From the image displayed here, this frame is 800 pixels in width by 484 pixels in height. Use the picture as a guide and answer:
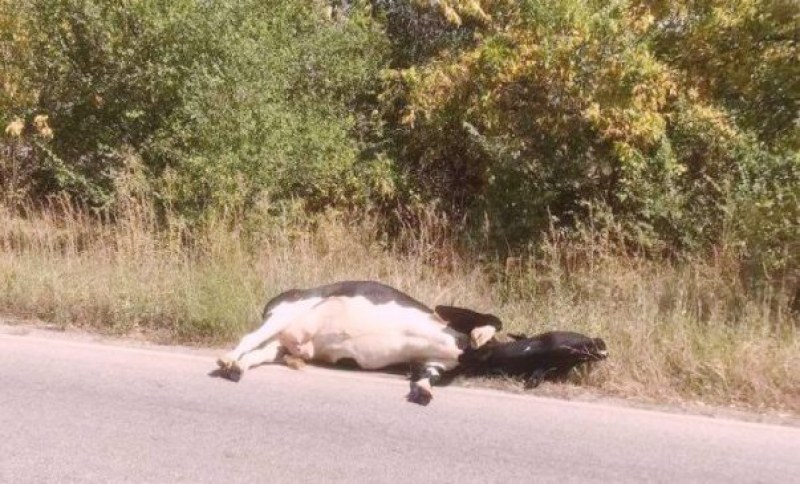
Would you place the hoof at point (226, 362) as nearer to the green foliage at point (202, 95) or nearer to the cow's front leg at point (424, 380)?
the cow's front leg at point (424, 380)

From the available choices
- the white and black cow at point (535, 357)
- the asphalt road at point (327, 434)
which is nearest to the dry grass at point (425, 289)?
the white and black cow at point (535, 357)

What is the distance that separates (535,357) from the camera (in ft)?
18.2

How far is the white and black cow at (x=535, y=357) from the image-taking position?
548 centimetres

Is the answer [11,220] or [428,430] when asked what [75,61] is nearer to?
[11,220]

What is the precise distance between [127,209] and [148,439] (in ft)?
18.3

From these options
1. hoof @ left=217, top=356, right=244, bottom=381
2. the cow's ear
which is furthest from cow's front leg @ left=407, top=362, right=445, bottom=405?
hoof @ left=217, top=356, right=244, bottom=381

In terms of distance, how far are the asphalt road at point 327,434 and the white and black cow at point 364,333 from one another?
15cm

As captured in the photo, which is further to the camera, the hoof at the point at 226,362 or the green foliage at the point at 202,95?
the green foliage at the point at 202,95

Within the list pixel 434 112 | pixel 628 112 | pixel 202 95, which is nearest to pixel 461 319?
pixel 628 112

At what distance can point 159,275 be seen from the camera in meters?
7.66

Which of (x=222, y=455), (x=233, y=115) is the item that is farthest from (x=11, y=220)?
(x=222, y=455)

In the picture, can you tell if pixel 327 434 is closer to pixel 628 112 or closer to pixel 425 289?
pixel 425 289

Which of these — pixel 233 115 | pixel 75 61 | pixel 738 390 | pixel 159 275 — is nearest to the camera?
pixel 738 390

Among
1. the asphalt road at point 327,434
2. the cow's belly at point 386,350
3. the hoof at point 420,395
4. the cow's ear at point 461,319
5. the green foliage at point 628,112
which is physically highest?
the green foliage at point 628,112
